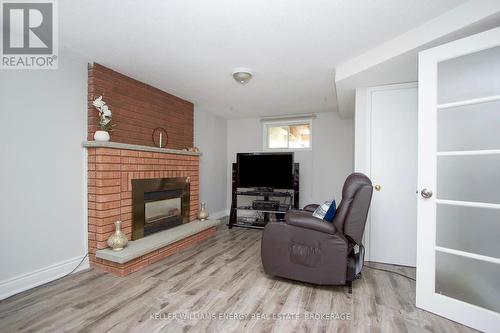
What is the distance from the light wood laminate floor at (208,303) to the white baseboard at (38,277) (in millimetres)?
71

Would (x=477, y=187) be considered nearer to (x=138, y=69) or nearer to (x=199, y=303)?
(x=199, y=303)

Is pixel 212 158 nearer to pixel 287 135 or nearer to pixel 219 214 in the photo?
pixel 219 214

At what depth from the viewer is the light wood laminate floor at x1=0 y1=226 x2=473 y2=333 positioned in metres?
1.59

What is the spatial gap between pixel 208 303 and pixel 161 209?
174cm

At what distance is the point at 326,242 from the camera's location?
202 cm

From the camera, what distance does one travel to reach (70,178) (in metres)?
2.38

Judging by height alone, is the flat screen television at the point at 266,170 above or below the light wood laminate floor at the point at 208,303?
above

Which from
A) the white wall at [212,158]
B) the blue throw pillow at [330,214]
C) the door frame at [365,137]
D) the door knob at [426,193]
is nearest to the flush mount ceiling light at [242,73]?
the door frame at [365,137]

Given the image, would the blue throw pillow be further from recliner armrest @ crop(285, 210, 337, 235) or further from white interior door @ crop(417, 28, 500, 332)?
white interior door @ crop(417, 28, 500, 332)

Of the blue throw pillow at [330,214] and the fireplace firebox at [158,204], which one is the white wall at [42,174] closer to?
the fireplace firebox at [158,204]

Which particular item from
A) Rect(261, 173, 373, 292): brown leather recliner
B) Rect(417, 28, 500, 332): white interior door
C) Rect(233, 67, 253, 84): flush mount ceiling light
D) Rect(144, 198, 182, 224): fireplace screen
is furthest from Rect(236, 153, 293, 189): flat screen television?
Rect(417, 28, 500, 332): white interior door

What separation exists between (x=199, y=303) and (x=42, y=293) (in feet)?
4.60

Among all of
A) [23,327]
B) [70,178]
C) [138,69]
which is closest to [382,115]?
[138,69]

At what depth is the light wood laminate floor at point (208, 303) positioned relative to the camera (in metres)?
1.59
